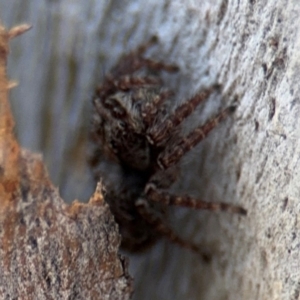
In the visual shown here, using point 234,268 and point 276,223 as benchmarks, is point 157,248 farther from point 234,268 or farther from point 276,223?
point 276,223

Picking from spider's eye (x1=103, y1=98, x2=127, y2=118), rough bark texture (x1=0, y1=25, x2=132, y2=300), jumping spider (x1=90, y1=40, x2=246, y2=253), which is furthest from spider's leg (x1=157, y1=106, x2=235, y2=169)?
rough bark texture (x1=0, y1=25, x2=132, y2=300)

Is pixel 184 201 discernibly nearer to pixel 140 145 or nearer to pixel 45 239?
pixel 140 145

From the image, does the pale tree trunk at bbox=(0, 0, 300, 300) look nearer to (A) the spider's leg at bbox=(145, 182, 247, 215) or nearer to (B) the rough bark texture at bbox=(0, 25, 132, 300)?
(A) the spider's leg at bbox=(145, 182, 247, 215)

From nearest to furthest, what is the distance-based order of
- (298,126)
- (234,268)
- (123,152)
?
(298,126) → (234,268) → (123,152)

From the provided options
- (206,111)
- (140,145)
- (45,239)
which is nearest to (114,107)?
(140,145)

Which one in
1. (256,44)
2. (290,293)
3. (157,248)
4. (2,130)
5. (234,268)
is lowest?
(157,248)

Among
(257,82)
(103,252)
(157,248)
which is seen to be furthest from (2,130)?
(157,248)

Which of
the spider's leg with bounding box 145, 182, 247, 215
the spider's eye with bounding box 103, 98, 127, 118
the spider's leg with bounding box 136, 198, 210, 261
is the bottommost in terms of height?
the spider's leg with bounding box 136, 198, 210, 261
